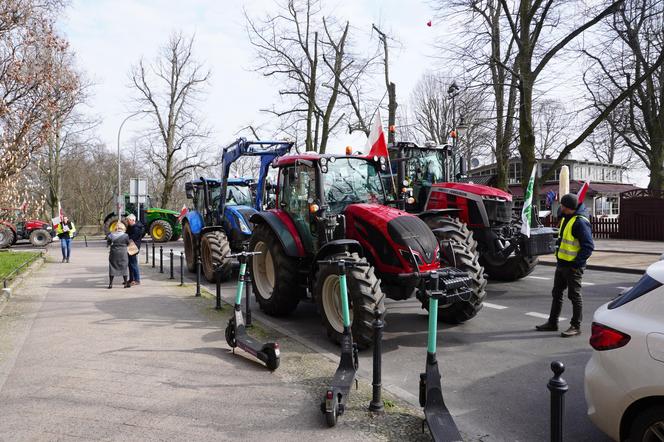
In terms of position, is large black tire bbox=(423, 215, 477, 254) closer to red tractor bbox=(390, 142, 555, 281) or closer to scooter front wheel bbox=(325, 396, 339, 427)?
red tractor bbox=(390, 142, 555, 281)

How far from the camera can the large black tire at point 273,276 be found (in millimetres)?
7500

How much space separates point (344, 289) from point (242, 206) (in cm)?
880

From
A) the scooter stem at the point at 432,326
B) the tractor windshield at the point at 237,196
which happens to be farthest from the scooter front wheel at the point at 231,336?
the tractor windshield at the point at 237,196

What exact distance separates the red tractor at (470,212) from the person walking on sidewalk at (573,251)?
1.27 m

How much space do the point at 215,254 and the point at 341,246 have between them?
589 centimetres

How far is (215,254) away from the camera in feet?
37.4

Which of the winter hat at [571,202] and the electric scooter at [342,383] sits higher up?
the winter hat at [571,202]

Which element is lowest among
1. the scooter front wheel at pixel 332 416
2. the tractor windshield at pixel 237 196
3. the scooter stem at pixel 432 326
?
the scooter front wheel at pixel 332 416

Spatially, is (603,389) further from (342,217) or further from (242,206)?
(242,206)

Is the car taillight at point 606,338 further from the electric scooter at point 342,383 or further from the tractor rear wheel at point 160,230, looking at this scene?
the tractor rear wheel at point 160,230

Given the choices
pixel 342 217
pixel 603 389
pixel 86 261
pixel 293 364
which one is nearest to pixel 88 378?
pixel 293 364

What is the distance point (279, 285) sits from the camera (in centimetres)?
755

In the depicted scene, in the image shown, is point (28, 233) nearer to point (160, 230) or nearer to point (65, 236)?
point (160, 230)

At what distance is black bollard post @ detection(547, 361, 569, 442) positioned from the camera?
113 inches
